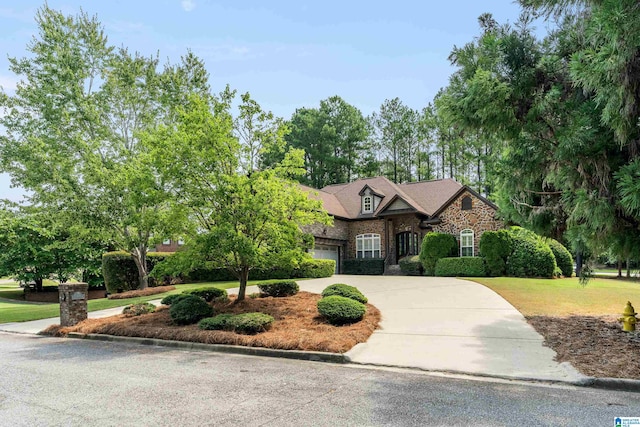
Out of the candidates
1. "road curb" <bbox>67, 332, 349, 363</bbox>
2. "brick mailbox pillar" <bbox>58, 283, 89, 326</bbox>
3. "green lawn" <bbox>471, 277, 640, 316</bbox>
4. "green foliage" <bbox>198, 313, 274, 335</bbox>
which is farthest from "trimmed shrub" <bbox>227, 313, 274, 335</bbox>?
"green lawn" <bbox>471, 277, 640, 316</bbox>

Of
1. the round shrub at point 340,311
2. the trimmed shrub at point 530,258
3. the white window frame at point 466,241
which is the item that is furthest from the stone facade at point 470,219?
the round shrub at point 340,311

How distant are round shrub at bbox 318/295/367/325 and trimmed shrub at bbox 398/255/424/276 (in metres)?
16.2

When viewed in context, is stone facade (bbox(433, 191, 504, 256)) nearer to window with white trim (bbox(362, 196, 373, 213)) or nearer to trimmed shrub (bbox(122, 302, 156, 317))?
window with white trim (bbox(362, 196, 373, 213))

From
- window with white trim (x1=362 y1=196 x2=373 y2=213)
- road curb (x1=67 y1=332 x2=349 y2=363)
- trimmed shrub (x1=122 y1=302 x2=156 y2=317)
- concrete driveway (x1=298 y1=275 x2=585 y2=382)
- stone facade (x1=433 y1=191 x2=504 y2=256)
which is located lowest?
road curb (x1=67 y1=332 x2=349 y2=363)

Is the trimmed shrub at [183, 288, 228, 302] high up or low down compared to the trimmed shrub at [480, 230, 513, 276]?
down

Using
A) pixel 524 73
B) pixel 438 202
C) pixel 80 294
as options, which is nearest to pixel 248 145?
pixel 80 294

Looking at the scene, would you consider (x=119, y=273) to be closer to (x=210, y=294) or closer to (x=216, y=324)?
(x=210, y=294)

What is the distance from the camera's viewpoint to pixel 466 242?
989 inches

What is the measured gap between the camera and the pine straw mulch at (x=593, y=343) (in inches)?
242

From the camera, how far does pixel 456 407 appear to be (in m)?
4.84

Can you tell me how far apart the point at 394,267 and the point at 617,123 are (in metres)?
22.9

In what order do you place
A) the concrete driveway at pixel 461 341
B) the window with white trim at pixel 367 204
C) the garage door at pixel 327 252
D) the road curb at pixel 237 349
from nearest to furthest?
the concrete driveway at pixel 461 341
the road curb at pixel 237 349
the garage door at pixel 327 252
the window with white trim at pixel 367 204

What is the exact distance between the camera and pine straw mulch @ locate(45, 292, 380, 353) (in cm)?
823

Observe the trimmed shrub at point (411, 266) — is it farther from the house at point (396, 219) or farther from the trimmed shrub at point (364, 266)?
the trimmed shrub at point (364, 266)
